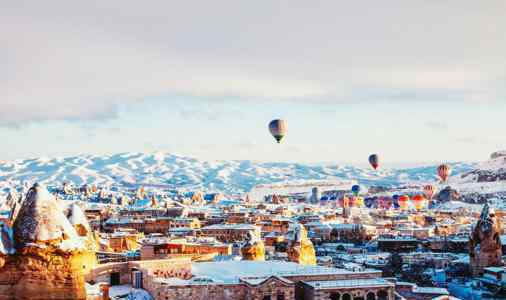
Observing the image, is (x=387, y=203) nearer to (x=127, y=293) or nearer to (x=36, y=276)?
(x=127, y=293)

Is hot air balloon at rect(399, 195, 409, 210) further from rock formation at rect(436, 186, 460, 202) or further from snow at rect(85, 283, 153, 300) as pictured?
snow at rect(85, 283, 153, 300)

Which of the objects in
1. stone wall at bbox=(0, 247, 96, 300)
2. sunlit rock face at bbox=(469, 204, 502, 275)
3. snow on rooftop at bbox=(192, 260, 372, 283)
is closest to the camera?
stone wall at bbox=(0, 247, 96, 300)

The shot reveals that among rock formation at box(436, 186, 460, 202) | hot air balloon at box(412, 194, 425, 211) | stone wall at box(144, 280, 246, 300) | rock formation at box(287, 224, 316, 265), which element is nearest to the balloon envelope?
hot air balloon at box(412, 194, 425, 211)

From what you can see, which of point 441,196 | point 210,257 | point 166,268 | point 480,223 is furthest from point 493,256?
point 441,196

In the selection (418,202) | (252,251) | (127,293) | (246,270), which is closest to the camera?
(127,293)

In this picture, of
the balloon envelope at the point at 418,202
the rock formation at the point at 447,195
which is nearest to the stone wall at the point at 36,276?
the balloon envelope at the point at 418,202

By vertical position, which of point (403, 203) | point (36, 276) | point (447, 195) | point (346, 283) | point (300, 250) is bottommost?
point (346, 283)

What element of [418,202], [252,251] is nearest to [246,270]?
[252,251]
